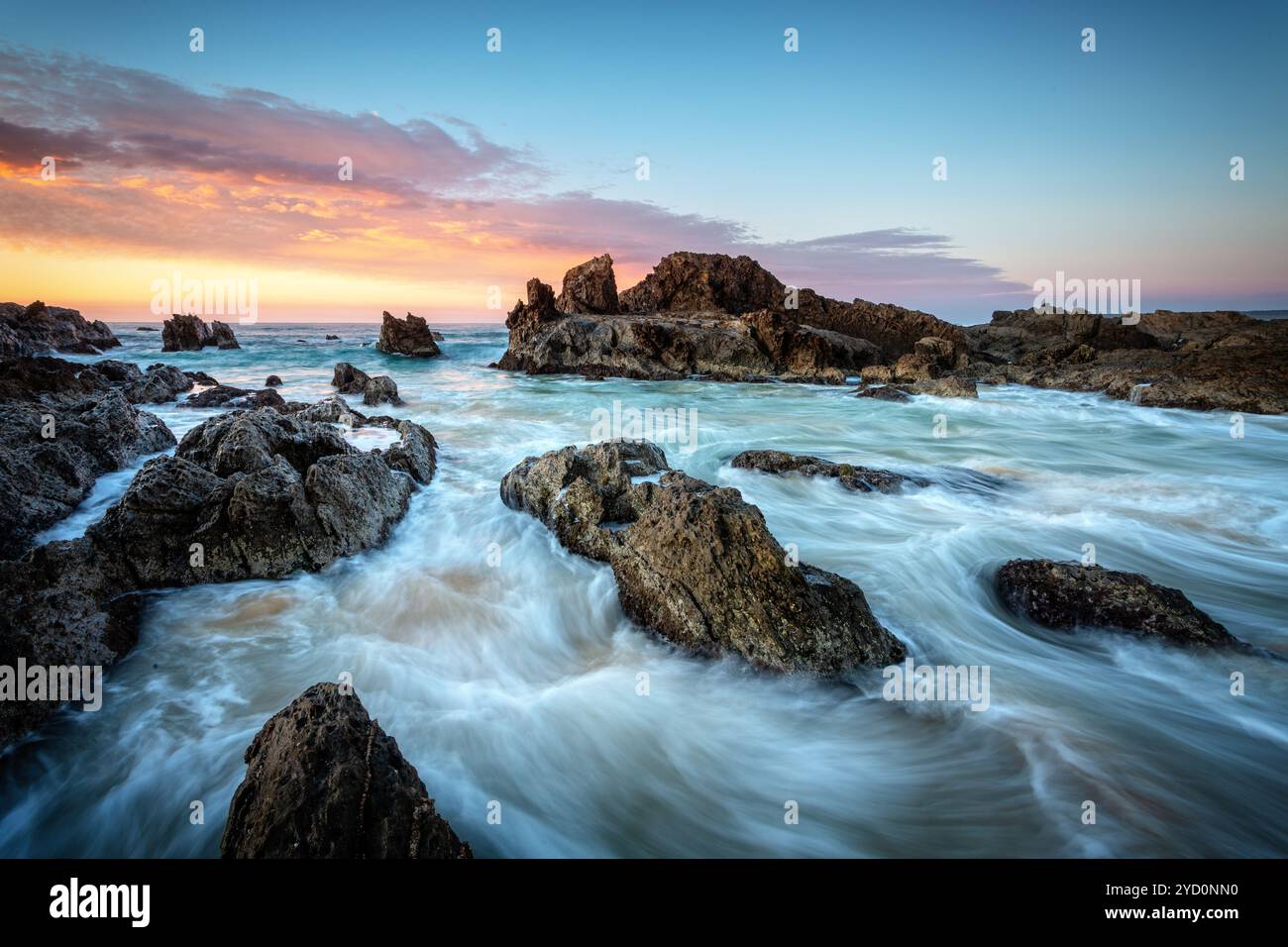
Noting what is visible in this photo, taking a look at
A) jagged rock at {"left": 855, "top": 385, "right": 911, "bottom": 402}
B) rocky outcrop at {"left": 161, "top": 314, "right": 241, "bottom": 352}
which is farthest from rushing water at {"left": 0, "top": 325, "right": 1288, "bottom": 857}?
rocky outcrop at {"left": 161, "top": 314, "right": 241, "bottom": 352}

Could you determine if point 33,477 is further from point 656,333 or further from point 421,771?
point 656,333

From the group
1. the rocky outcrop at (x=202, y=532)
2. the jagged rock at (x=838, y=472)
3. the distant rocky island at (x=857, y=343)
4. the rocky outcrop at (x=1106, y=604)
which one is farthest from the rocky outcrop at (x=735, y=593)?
the distant rocky island at (x=857, y=343)

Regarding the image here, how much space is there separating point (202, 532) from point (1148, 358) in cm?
3630

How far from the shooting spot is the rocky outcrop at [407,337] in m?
45.5

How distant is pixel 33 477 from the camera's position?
6531mm

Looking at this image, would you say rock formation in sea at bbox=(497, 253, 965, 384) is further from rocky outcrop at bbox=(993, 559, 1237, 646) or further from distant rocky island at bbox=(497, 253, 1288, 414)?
rocky outcrop at bbox=(993, 559, 1237, 646)

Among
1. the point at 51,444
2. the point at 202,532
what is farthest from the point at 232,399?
the point at 202,532

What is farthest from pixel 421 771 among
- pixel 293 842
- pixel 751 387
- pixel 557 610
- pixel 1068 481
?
pixel 751 387

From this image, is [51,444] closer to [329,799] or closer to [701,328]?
[329,799]

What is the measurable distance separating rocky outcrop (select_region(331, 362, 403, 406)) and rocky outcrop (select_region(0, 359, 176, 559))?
7142 mm

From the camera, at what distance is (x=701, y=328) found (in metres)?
35.8

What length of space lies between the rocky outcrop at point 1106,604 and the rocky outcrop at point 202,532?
7.26 m

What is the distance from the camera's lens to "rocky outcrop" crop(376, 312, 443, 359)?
45.5 meters
